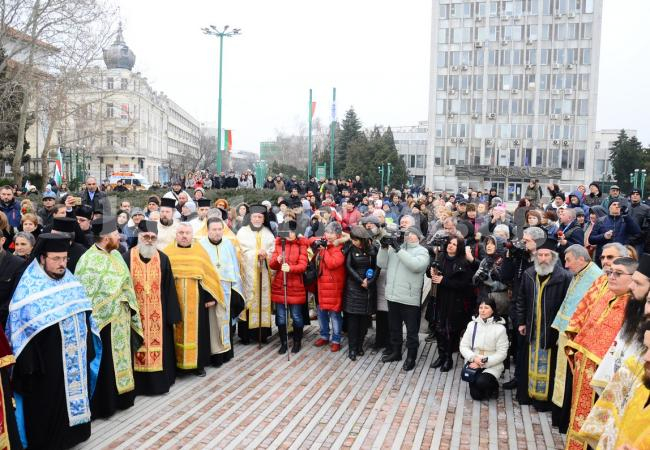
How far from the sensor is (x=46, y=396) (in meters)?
5.23

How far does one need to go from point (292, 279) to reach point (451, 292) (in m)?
2.35

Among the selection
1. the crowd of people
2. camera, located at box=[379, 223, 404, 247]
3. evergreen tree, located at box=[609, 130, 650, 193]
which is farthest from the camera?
evergreen tree, located at box=[609, 130, 650, 193]

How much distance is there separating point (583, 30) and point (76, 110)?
5046 cm

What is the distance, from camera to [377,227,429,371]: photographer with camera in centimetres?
779

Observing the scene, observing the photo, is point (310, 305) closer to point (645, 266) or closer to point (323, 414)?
point (323, 414)

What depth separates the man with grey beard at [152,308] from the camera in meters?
6.73

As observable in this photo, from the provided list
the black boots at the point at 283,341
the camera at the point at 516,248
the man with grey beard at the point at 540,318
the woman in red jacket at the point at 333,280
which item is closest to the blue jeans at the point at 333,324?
the woman in red jacket at the point at 333,280

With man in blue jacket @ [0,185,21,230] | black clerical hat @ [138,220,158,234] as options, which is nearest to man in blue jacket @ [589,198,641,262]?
black clerical hat @ [138,220,158,234]

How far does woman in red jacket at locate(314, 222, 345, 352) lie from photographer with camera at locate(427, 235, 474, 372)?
138 cm

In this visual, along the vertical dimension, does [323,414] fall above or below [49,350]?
below

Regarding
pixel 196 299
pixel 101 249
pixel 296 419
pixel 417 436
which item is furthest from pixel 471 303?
pixel 101 249

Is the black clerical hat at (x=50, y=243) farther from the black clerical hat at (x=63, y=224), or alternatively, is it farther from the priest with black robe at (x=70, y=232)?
the black clerical hat at (x=63, y=224)

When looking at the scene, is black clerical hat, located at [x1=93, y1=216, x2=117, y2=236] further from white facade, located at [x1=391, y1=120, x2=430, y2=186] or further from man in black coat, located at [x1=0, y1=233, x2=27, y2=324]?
white facade, located at [x1=391, y1=120, x2=430, y2=186]

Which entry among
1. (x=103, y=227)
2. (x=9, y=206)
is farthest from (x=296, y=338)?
(x=9, y=206)
